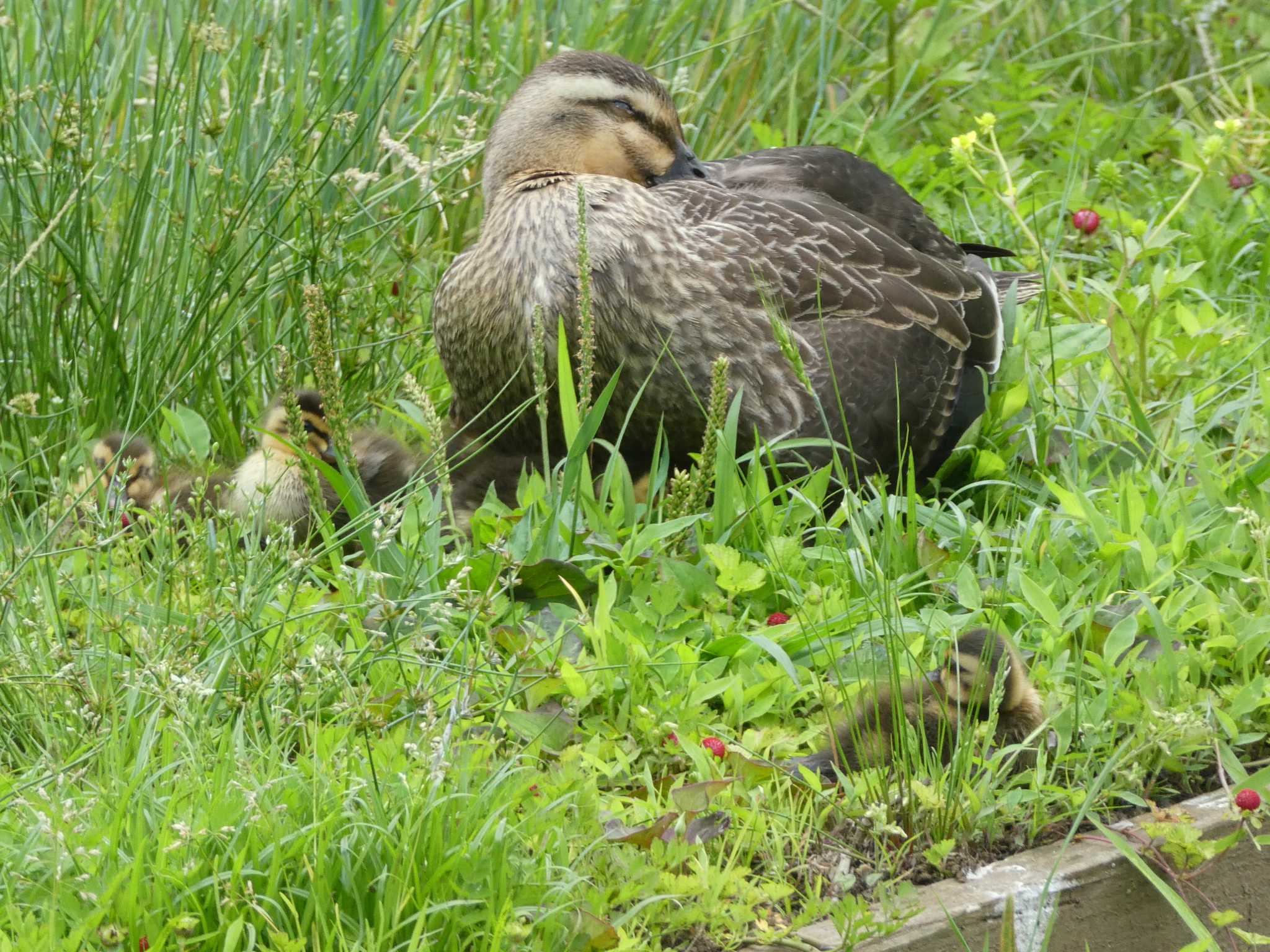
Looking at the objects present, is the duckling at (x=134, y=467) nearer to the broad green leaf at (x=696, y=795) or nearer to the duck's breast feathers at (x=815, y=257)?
the duck's breast feathers at (x=815, y=257)

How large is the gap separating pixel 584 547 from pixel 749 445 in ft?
2.57

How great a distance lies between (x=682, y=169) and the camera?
4.98 metres

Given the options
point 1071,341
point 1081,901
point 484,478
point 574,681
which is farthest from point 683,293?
point 1081,901

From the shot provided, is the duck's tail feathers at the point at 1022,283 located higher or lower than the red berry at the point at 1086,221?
lower

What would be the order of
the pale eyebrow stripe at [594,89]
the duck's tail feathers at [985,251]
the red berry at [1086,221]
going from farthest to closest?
the red berry at [1086,221] < the duck's tail feathers at [985,251] < the pale eyebrow stripe at [594,89]

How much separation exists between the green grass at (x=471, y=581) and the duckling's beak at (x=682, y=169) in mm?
595

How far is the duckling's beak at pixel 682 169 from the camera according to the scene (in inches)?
195

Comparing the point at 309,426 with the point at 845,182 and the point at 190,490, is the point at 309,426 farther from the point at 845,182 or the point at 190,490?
the point at 845,182

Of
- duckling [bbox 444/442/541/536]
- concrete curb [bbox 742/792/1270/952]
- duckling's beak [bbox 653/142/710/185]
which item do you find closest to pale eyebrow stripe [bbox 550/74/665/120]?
duckling's beak [bbox 653/142/710/185]

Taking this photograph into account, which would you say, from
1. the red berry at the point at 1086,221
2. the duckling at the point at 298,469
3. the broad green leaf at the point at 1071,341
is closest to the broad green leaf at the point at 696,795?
the duckling at the point at 298,469

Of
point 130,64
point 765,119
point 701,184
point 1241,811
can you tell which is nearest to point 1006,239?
point 765,119

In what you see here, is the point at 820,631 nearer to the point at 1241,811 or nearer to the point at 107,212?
the point at 1241,811

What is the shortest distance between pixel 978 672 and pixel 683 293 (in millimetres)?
1659

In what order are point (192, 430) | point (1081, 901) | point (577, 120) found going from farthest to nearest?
point (577, 120) → point (192, 430) → point (1081, 901)
